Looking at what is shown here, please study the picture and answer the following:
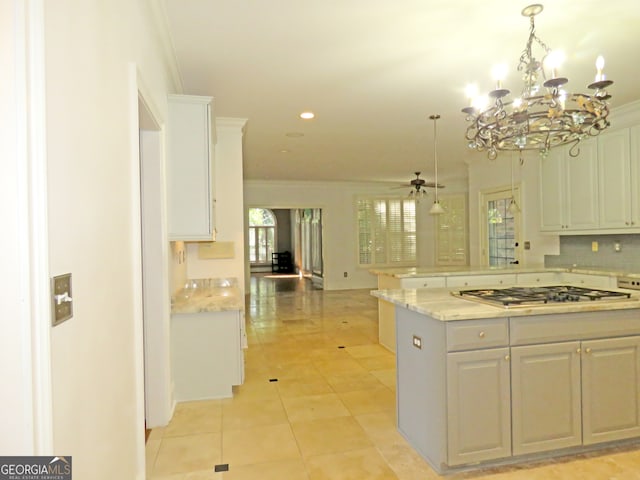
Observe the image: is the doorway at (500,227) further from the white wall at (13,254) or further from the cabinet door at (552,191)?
the white wall at (13,254)

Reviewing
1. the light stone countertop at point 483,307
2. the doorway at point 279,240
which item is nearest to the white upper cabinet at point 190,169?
the light stone countertop at point 483,307

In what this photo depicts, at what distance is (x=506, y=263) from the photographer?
6512mm

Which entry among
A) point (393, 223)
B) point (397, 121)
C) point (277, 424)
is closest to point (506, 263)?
point (397, 121)

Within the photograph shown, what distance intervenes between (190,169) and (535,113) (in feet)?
8.11

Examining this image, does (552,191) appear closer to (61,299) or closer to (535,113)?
(535,113)

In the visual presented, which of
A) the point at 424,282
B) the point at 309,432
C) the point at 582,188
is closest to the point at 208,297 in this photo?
the point at 309,432

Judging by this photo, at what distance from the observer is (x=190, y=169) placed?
318 centimetres

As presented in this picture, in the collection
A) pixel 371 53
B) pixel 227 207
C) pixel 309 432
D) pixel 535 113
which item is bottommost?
pixel 309 432

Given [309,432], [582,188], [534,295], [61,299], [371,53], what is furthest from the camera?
[582,188]

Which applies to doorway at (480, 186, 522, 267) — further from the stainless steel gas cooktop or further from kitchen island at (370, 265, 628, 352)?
the stainless steel gas cooktop

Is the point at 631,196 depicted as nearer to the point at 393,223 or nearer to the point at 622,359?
the point at 622,359

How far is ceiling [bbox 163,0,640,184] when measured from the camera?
2.37 meters

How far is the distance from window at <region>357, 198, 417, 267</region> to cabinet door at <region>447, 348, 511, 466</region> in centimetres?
778

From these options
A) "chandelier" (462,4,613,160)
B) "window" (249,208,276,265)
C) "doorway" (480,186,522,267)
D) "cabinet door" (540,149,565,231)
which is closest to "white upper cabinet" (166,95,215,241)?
"chandelier" (462,4,613,160)
